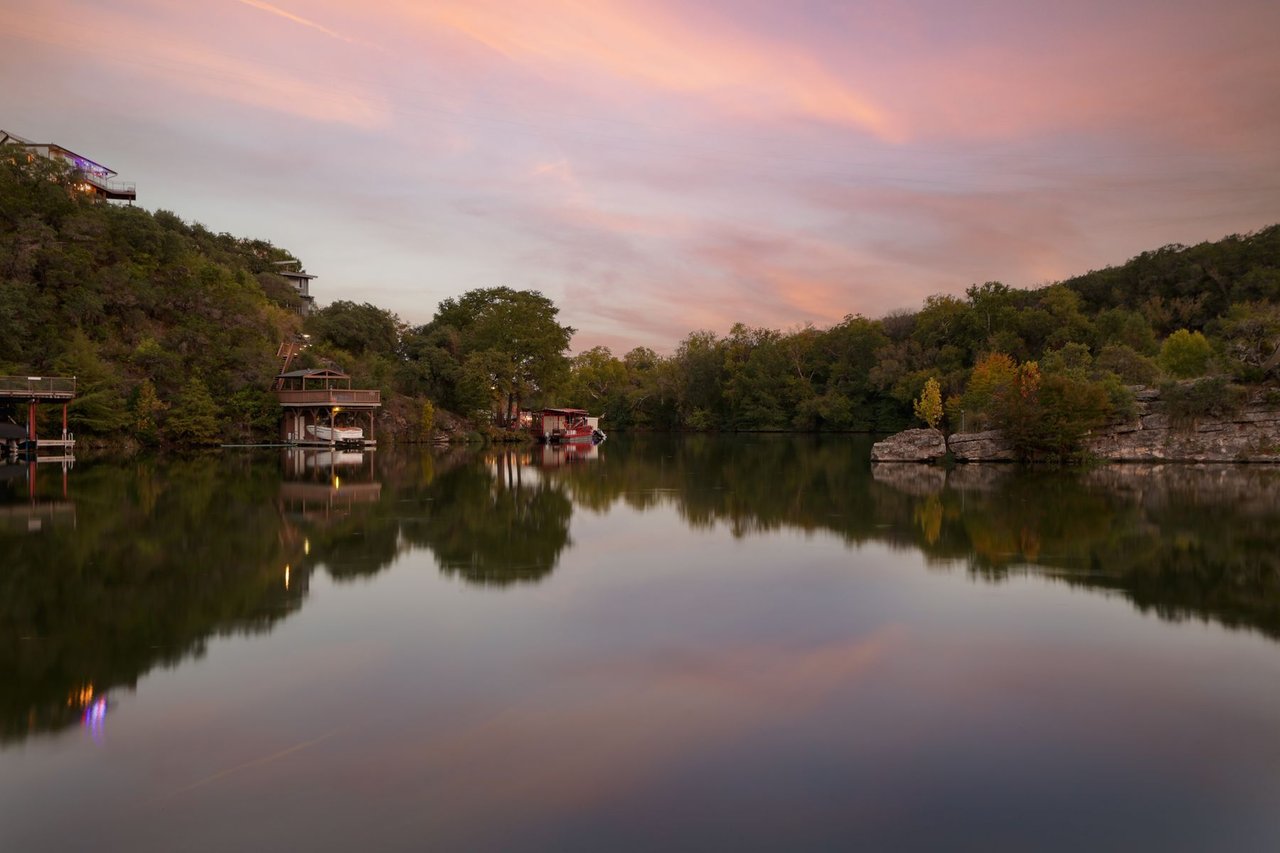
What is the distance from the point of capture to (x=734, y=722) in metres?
5.95

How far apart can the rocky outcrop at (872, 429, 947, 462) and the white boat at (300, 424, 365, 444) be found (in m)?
28.1

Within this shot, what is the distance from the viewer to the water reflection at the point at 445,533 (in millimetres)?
8273

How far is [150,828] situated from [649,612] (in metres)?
5.56

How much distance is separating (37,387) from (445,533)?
2494 cm

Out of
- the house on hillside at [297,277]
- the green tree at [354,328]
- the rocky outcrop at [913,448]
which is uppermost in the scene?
the house on hillside at [297,277]

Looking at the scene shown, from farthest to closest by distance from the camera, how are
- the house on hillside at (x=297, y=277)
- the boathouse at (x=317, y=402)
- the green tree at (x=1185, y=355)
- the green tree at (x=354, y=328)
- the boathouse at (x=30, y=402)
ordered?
the house on hillside at (x=297, y=277) → the green tree at (x=354, y=328) → the boathouse at (x=317, y=402) → the green tree at (x=1185, y=355) → the boathouse at (x=30, y=402)

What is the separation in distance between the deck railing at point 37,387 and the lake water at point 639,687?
19.1m

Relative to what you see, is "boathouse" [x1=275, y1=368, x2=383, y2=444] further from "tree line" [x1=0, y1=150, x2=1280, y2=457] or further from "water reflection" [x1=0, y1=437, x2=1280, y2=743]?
"water reflection" [x1=0, y1=437, x2=1280, y2=743]

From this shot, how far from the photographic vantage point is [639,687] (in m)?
6.73

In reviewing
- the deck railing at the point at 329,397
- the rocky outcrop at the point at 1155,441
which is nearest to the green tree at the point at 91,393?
the deck railing at the point at 329,397

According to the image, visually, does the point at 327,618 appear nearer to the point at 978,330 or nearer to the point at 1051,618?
the point at 1051,618

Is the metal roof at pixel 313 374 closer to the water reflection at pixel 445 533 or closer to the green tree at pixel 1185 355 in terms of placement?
the water reflection at pixel 445 533

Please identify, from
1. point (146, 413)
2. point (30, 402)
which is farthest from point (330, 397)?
point (30, 402)

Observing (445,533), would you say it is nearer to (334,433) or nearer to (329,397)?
(329,397)
